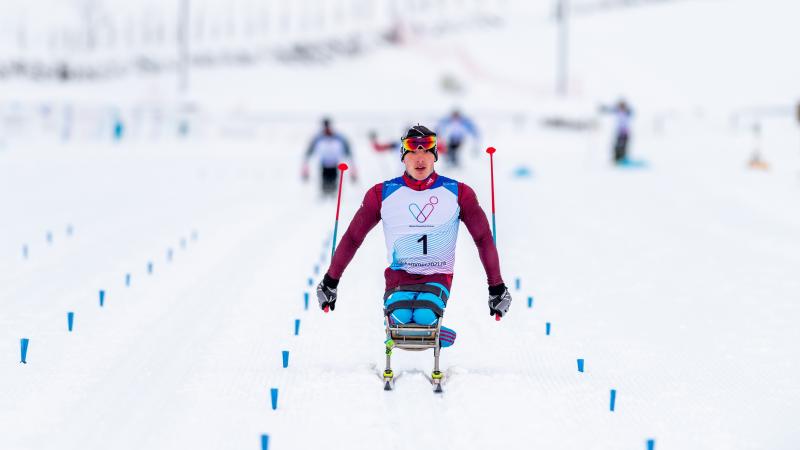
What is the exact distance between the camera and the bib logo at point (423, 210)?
5031 millimetres

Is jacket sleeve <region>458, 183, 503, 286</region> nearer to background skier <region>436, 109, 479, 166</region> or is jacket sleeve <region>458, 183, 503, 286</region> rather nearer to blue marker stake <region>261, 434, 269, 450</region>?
blue marker stake <region>261, 434, 269, 450</region>

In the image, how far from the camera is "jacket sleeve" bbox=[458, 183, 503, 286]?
199 inches

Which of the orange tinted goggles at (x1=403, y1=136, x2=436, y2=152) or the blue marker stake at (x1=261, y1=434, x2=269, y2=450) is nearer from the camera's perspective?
the blue marker stake at (x1=261, y1=434, x2=269, y2=450)

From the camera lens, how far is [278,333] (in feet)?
21.4

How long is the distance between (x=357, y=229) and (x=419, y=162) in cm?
56

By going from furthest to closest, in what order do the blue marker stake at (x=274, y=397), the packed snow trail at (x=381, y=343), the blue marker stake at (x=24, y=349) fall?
the blue marker stake at (x=24, y=349) → the blue marker stake at (x=274, y=397) → the packed snow trail at (x=381, y=343)

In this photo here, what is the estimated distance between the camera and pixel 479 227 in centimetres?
508

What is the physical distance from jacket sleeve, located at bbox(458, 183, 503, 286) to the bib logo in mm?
165

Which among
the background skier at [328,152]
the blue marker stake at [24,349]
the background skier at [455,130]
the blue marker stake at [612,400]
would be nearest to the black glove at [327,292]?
the blue marker stake at [612,400]

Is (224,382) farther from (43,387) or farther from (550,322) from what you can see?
(550,322)

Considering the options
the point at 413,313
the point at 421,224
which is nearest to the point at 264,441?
the point at 413,313

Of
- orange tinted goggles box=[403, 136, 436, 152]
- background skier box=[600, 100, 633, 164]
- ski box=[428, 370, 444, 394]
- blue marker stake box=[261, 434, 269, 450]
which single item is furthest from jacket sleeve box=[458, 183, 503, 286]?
background skier box=[600, 100, 633, 164]

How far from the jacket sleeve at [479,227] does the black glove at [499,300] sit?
4 cm

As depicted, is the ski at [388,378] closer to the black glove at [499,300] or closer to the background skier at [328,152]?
the black glove at [499,300]
